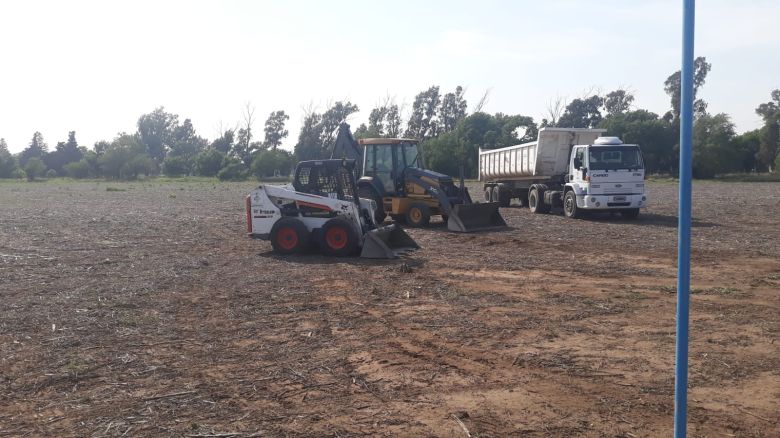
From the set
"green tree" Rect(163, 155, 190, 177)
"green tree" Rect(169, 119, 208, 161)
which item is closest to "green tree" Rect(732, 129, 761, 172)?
"green tree" Rect(163, 155, 190, 177)

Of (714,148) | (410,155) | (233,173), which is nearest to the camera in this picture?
(410,155)

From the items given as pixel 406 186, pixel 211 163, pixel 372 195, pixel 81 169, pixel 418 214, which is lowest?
pixel 418 214

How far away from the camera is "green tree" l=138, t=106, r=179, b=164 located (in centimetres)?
12838

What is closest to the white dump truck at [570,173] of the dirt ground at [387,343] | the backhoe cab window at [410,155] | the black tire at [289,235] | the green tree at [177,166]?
the backhoe cab window at [410,155]

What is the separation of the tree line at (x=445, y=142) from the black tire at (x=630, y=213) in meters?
14.6

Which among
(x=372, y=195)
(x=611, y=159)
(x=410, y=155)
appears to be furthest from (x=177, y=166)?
(x=611, y=159)

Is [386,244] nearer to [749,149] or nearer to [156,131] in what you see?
[749,149]

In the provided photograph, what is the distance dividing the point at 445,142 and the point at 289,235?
168 ft

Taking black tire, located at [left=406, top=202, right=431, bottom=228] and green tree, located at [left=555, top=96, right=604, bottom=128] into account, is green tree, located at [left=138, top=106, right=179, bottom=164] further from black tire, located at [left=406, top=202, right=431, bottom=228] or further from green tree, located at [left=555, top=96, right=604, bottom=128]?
black tire, located at [left=406, top=202, right=431, bottom=228]

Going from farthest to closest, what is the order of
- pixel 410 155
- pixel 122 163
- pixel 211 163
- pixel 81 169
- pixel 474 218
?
1. pixel 81 169
2. pixel 122 163
3. pixel 211 163
4. pixel 410 155
5. pixel 474 218

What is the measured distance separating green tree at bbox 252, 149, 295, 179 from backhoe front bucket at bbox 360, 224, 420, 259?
6168cm

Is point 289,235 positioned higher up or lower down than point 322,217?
lower down

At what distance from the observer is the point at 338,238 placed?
14.2 meters

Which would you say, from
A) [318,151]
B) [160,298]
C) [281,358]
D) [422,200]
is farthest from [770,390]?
[318,151]
